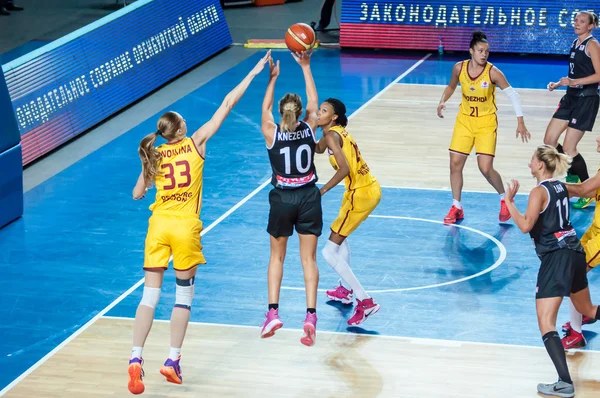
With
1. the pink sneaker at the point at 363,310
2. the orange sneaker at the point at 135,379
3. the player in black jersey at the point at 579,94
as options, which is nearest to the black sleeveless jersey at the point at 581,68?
the player in black jersey at the point at 579,94

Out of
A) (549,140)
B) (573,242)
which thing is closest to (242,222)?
(549,140)

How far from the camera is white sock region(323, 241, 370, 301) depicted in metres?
8.62

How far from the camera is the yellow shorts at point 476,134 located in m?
11.0

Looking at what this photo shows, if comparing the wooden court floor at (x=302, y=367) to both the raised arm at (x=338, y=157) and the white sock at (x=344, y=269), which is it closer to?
the white sock at (x=344, y=269)

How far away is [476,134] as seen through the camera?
36.5 ft

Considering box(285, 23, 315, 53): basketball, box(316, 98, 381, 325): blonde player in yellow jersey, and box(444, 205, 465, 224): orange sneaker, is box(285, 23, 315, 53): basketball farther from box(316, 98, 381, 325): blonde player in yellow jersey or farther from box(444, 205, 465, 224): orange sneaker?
box(444, 205, 465, 224): orange sneaker

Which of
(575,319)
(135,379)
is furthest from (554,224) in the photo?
(135,379)

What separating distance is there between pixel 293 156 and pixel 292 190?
305 millimetres

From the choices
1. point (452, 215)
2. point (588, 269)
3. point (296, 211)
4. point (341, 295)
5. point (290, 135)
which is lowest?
point (452, 215)

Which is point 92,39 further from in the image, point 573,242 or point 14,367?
point 573,242

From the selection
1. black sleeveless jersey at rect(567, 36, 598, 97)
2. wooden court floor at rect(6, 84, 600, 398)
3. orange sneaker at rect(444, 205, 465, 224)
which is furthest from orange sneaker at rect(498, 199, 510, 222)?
wooden court floor at rect(6, 84, 600, 398)

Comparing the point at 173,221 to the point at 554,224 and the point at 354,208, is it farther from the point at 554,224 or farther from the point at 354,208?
the point at 554,224

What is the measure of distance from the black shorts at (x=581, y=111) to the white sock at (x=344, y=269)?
161 inches

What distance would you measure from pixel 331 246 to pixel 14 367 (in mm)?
2841
